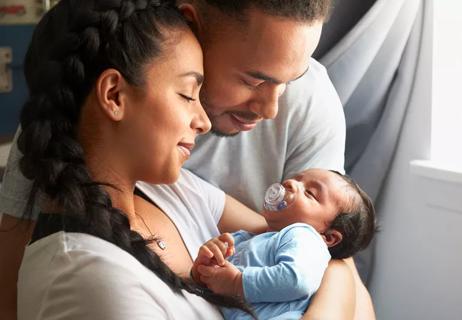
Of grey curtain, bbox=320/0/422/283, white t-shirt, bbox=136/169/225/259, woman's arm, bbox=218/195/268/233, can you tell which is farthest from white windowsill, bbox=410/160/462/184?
white t-shirt, bbox=136/169/225/259

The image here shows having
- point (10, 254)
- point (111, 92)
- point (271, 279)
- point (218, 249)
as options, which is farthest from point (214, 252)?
point (10, 254)

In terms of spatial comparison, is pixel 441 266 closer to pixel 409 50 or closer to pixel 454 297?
pixel 454 297

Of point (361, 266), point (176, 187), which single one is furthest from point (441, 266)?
point (176, 187)

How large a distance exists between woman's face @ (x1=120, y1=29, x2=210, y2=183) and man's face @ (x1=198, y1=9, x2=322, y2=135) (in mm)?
219

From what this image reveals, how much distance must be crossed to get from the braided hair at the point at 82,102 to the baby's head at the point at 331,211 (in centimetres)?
43

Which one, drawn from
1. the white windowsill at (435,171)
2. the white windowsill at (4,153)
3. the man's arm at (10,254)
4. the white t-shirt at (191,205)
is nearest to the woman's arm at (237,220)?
the white t-shirt at (191,205)

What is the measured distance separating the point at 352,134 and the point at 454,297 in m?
0.60

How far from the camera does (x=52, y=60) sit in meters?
1.01

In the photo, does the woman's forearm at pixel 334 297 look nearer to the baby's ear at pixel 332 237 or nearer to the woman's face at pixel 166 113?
the baby's ear at pixel 332 237

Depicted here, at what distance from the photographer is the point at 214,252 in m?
1.14

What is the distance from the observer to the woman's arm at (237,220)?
1443 mm

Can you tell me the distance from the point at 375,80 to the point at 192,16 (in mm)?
942

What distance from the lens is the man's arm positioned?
4.25 ft

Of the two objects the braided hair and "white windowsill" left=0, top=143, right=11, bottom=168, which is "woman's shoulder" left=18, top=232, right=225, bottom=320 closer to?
the braided hair
